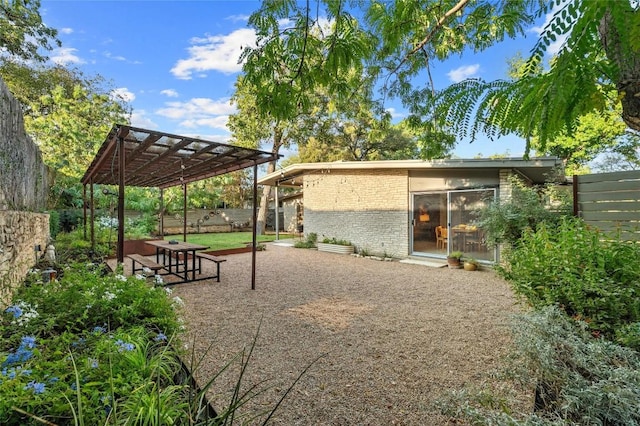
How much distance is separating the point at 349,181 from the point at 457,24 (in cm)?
760

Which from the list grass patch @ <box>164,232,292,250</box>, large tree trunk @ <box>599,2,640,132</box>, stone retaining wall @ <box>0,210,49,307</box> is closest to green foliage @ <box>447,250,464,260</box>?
large tree trunk @ <box>599,2,640,132</box>

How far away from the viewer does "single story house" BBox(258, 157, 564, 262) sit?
8117 mm

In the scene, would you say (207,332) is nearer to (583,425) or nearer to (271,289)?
(271,289)

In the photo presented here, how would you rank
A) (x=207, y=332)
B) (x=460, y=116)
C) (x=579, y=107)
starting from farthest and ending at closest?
(x=207, y=332)
(x=460, y=116)
(x=579, y=107)

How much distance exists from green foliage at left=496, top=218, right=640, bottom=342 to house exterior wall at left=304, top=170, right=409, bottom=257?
6.64 meters

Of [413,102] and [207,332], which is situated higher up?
[413,102]

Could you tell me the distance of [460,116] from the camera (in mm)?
1613

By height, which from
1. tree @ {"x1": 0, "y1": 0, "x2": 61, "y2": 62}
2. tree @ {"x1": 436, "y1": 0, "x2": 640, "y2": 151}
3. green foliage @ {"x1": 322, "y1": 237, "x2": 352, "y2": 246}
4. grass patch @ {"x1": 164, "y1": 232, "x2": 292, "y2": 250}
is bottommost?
→ grass patch @ {"x1": 164, "y1": 232, "x2": 292, "y2": 250}

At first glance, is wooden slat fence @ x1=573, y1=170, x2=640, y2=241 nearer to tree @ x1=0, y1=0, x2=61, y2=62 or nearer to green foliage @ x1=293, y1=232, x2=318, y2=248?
green foliage @ x1=293, y1=232, x2=318, y2=248

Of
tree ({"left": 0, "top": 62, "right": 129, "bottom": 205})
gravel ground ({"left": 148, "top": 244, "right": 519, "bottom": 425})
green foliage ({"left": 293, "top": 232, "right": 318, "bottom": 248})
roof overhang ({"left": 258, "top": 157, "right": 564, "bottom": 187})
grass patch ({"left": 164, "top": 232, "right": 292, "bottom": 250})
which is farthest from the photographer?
green foliage ({"left": 293, "top": 232, "right": 318, "bottom": 248})

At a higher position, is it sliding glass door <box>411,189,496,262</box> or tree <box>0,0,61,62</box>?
tree <box>0,0,61,62</box>

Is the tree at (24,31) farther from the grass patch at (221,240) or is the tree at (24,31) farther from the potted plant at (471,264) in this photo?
the potted plant at (471,264)

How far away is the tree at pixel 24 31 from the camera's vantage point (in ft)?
31.1

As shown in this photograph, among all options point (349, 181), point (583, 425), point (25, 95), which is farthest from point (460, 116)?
point (25, 95)
